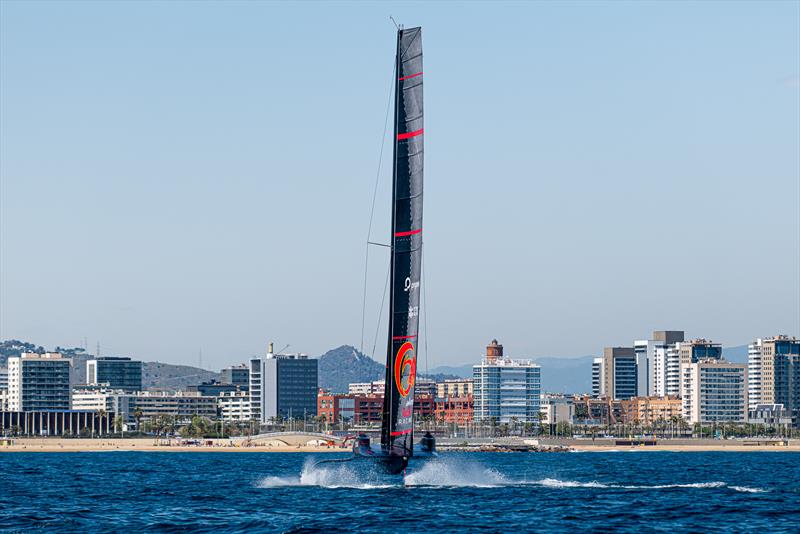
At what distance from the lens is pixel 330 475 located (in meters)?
74.0

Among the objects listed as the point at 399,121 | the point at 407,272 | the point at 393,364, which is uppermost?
the point at 399,121

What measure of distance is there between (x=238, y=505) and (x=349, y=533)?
15.1 m

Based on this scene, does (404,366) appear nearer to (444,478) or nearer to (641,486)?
(444,478)

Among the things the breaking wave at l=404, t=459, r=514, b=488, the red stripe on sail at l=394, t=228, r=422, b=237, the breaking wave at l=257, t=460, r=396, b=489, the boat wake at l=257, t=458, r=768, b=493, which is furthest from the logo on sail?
the breaking wave at l=404, t=459, r=514, b=488

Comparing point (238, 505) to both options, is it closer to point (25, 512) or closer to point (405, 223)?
point (25, 512)

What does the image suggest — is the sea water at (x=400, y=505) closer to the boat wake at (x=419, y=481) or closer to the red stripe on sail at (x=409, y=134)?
the boat wake at (x=419, y=481)

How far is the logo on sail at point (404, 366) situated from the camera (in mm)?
59688

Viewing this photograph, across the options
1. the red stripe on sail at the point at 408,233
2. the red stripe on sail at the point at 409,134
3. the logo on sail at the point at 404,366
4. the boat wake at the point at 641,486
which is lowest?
the boat wake at the point at 641,486

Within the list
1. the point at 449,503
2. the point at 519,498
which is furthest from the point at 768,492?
the point at 449,503

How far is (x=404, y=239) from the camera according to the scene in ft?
194

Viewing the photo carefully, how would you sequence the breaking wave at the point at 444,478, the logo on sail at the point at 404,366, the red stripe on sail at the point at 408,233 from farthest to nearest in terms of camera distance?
1. the breaking wave at the point at 444,478
2. the logo on sail at the point at 404,366
3. the red stripe on sail at the point at 408,233

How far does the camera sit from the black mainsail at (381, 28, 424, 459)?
58844mm

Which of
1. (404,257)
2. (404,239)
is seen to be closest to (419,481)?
(404,257)

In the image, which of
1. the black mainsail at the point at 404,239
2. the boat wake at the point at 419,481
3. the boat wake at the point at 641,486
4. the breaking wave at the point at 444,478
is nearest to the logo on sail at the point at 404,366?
the black mainsail at the point at 404,239
